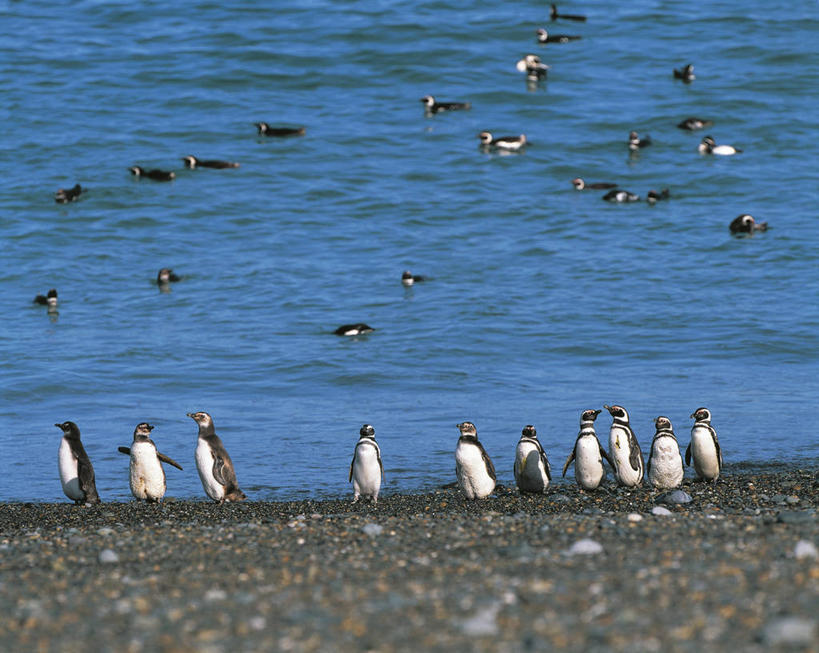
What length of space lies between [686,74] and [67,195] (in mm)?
16248

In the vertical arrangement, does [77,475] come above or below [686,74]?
below

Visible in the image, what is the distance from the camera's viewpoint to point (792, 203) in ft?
82.4

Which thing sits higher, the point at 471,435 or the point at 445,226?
the point at 445,226

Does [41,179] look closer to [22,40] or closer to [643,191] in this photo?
[22,40]

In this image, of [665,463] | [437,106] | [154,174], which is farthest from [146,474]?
[437,106]

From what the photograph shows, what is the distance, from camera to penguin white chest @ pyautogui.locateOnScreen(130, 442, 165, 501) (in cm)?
1072

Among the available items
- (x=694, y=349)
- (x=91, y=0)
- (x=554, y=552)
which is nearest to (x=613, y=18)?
(x=91, y=0)

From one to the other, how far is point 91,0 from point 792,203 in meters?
22.2

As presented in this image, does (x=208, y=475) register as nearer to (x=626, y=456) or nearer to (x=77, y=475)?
(x=77, y=475)

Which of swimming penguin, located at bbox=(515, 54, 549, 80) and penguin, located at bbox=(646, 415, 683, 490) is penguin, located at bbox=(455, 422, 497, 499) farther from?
swimming penguin, located at bbox=(515, 54, 549, 80)

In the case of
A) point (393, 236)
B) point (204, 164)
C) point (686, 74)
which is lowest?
point (393, 236)

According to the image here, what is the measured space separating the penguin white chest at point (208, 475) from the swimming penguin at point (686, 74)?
2458cm

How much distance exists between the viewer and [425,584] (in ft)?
17.9

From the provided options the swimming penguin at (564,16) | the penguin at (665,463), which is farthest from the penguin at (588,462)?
the swimming penguin at (564,16)
